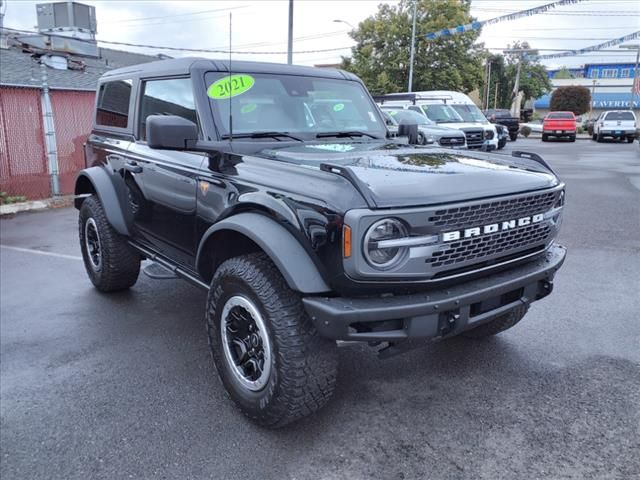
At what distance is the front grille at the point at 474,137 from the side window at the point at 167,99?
47.1 feet

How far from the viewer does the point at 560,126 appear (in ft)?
104

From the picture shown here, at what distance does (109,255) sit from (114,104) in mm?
1369

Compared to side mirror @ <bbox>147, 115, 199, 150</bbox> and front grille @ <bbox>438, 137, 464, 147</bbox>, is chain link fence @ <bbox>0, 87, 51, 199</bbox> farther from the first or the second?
front grille @ <bbox>438, 137, 464, 147</bbox>

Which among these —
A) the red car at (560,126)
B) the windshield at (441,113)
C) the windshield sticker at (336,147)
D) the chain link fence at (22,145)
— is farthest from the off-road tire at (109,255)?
the red car at (560,126)

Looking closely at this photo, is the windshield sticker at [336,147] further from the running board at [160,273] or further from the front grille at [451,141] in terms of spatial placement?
the front grille at [451,141]

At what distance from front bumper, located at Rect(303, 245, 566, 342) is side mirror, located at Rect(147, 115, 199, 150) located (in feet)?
4.27

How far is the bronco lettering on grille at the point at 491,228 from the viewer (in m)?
2.64

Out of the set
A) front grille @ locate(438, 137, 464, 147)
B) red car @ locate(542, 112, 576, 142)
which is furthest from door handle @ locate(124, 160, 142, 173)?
red car @ locate(542, 112, 576, 142)

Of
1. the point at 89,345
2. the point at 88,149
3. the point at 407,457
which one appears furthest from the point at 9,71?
the point at 407,457

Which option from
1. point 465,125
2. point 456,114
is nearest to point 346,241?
point 465,125

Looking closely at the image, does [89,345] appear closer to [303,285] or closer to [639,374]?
[303,285]

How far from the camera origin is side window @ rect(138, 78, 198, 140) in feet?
12.4

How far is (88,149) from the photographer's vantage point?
5441mm

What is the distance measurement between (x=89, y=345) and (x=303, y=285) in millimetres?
2392
